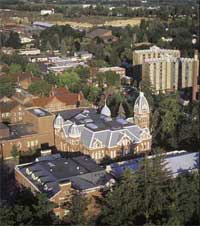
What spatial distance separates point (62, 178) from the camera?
12.7 feet

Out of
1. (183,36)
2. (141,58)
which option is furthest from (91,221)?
(183,36)

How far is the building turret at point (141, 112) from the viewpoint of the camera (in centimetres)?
520

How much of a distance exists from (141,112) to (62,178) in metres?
1.58

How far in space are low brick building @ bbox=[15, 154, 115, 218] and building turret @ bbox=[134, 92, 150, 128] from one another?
1051 mm

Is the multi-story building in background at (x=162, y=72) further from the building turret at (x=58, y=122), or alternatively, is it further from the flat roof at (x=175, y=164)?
the flat roof at (x=175, y=164)

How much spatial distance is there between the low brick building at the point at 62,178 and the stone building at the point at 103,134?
15.7 inches

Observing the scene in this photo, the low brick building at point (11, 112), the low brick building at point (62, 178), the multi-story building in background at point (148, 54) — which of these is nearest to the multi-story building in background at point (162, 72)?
the multi-story building in background at point (148, 54)

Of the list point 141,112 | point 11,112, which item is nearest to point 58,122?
point 141,112

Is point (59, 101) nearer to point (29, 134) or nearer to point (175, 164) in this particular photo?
point (29, 134)

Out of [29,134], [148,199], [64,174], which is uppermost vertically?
[148,199]

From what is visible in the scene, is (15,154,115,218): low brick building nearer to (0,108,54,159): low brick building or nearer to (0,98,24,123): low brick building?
(0,108,54,159): low brick building

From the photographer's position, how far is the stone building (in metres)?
4.73

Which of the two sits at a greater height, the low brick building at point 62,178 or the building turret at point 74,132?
the building turret at point 74,132

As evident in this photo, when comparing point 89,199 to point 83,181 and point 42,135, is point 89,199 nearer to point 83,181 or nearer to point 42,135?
point 83,181
